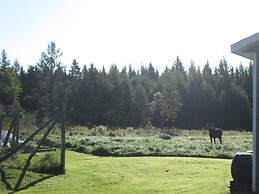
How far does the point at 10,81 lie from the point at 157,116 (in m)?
32.3

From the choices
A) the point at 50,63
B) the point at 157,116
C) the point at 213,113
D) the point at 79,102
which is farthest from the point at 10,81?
the point at 213,113

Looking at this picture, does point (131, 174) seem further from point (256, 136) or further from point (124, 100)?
point (124, 100)

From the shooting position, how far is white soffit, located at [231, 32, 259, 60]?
1065 cm

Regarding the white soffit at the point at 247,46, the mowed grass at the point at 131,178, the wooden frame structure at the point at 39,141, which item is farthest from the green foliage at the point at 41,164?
the white soffit at the point at 247,46

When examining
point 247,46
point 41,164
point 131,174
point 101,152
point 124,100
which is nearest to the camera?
point 247,46

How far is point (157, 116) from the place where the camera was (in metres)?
77.6

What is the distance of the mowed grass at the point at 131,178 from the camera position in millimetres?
13133

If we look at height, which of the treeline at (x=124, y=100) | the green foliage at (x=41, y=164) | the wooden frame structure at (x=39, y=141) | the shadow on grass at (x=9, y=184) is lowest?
the shadow on grass at (x=9, y=184)

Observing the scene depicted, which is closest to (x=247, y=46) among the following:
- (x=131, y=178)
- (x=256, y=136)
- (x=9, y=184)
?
(x=256, y=136)

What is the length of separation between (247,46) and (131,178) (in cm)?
684

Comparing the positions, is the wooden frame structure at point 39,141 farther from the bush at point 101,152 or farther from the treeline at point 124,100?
the treeline at point 124,100

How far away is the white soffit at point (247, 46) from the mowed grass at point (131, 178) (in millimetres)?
3737

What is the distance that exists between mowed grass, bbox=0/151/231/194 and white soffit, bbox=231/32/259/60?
3.74 meters

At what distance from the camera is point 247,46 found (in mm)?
10977
